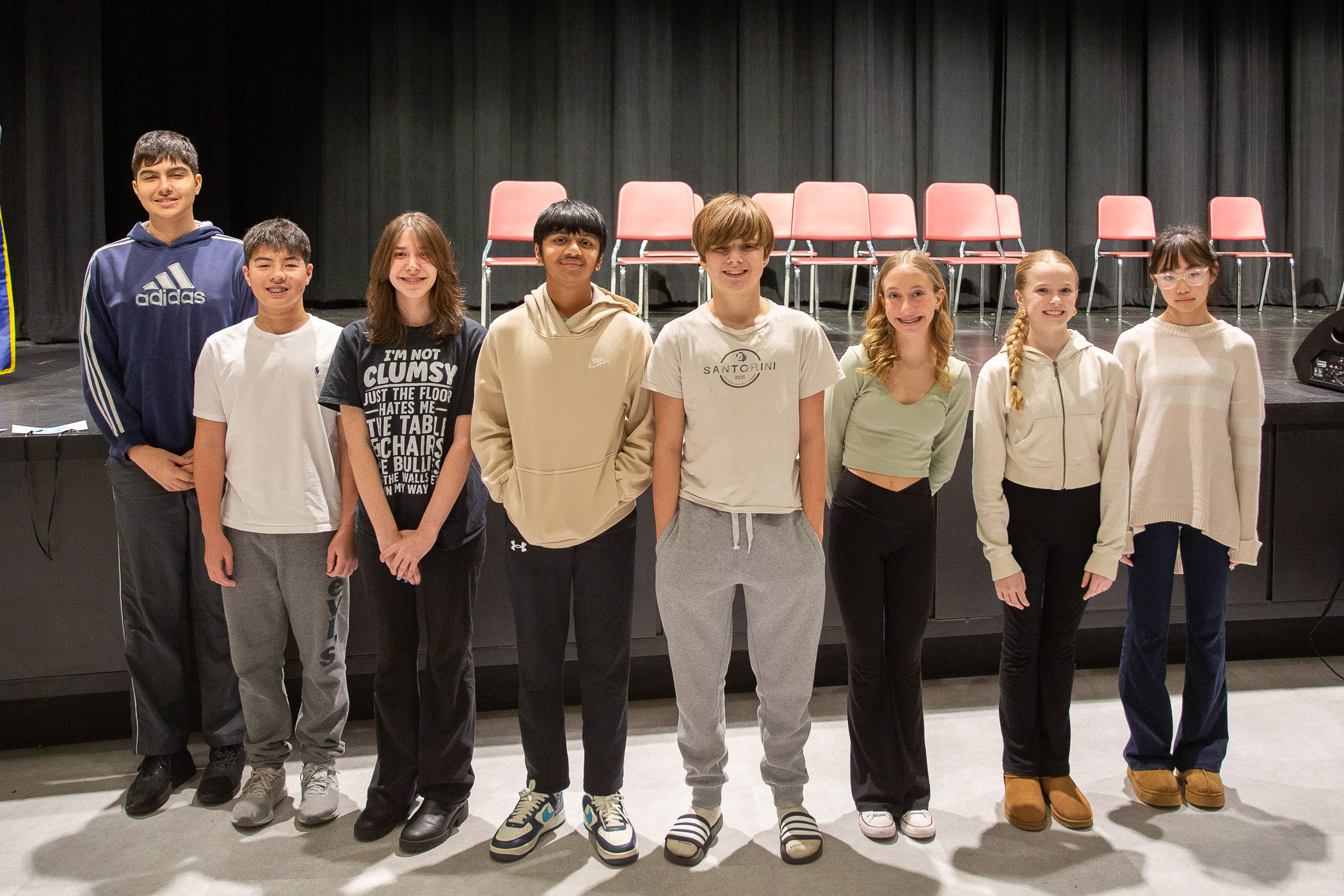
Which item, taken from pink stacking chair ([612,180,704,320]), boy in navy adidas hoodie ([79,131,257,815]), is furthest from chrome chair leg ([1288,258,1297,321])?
boy in navy adidas hoodie ([79,131,257,815])

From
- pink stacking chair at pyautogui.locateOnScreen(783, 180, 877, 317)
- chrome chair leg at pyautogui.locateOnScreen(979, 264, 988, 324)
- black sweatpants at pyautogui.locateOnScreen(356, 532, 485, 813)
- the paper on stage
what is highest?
pink stacking chair at pyautogui.locateOnScreen(783, 180, 877, 317)

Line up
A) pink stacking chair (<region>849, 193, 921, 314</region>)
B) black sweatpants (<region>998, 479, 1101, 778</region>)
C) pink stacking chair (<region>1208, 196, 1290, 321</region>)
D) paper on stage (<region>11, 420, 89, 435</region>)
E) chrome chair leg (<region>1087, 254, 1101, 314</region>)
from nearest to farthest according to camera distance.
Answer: black sweatpants (<region>998, 479, 1101, 778</region>), paper on stage (<region>11, 420, 89, 435</region>), pink stacking chair (<region>849, 193, 921, 314</region>), chrome chair leg (<region>1087, 254, 1101, 314</region>), pink stacking chair (<region>1208, 196, 1290, 321</region>)

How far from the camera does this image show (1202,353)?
2.09 metres

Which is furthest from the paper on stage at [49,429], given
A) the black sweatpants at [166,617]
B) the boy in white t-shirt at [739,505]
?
the boy in white t-shirt at [739,505]

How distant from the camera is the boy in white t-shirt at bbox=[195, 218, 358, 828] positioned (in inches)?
80.0

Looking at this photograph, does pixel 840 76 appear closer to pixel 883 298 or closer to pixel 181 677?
pixel 883 298

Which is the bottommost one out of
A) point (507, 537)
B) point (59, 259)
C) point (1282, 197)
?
point (507, 537)

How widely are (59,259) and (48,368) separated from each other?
114 cm

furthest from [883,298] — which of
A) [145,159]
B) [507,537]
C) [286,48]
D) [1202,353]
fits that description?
[286,48]

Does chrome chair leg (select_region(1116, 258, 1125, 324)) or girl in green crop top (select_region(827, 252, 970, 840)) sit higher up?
chrome chair leg (select_region(1116, 258, 1125, 324))

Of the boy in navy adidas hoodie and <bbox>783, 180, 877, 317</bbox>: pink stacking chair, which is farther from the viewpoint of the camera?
<bbox>783, 180, 877, 317</bbox>: pink stacking chair

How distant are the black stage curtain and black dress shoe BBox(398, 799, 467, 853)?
16.5ft

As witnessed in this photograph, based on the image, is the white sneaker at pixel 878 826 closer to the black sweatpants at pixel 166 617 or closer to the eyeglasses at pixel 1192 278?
the eyeglasses at pixel 1192 278

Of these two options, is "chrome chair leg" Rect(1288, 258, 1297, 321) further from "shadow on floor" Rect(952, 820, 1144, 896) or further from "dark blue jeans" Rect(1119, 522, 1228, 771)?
"shadow on floor" Rect(952, 820, 1144, 896)
